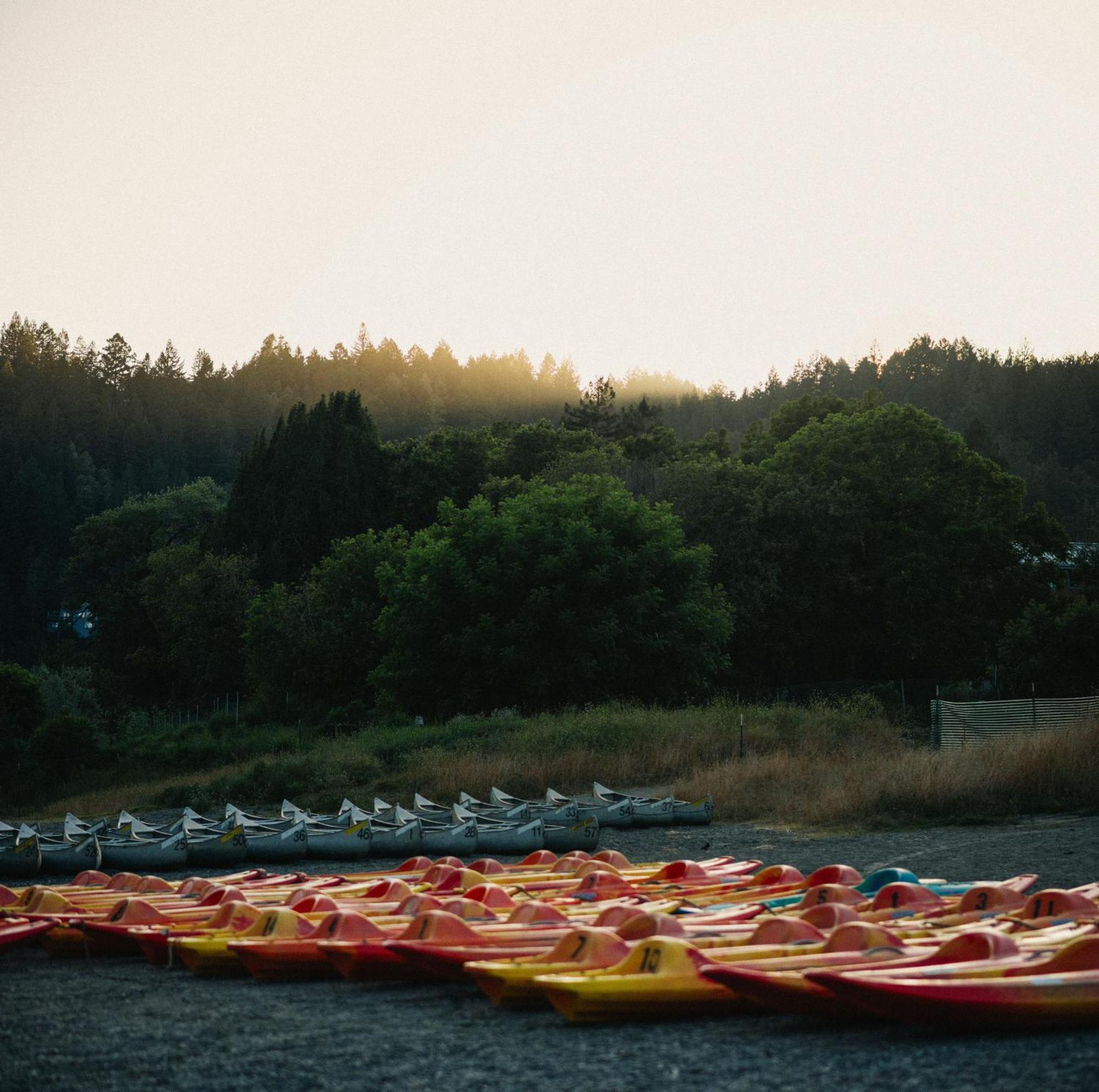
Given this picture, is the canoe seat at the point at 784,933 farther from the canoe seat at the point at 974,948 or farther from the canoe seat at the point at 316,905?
the canoe seat at the point at 316,905

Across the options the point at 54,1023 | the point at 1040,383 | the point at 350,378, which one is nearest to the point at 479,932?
the point at 54,1023

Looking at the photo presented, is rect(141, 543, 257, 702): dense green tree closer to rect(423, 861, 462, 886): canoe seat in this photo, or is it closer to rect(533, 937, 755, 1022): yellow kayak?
rect(423, 861, 462, 886): canoe seat

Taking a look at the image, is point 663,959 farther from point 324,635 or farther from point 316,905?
point 324,635

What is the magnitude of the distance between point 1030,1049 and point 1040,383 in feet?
382

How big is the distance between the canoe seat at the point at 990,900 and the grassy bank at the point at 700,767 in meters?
9.21

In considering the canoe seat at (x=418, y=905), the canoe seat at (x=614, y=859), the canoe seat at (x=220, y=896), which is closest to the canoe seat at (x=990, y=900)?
the canoe seat at (x=418, y=905)

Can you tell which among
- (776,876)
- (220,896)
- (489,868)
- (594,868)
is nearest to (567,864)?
(594,868)

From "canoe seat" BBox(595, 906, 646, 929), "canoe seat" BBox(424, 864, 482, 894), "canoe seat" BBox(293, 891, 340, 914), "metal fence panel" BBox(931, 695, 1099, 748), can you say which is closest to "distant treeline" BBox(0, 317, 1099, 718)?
"metal fence panel" BBox(931, 695, 1099, 748)

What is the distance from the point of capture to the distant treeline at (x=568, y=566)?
112 feet

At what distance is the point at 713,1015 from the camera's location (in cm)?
699

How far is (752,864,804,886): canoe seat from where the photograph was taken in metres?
11.8

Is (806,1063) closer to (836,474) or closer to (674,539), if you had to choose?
(674,539)

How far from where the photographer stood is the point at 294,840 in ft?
57.4

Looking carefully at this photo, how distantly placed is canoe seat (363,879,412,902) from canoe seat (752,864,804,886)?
11.1 feet
